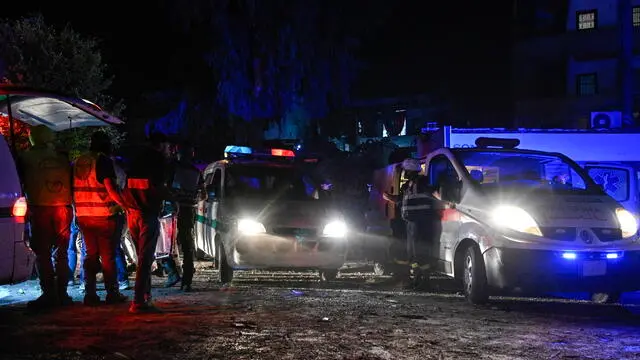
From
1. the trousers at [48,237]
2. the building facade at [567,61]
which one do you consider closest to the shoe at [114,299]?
the trousers at [48,237]

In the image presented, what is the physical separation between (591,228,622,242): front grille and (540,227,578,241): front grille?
239 mm

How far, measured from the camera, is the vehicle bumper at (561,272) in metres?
7.70

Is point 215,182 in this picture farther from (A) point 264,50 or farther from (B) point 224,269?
(A) point 264,50

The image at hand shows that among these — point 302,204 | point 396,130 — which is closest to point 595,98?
point 396,130

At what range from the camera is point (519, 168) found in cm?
941

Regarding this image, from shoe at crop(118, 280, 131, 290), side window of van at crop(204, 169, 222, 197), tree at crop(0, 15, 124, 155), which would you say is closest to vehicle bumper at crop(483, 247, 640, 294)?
side window of van at crop(204, 169, 222, 197)

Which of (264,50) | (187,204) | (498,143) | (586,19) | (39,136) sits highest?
(586,19)

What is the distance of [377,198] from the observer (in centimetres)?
1309

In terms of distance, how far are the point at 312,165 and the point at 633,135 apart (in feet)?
28.0

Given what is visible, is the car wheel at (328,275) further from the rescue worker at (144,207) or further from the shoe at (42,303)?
the shoe at (42,303)

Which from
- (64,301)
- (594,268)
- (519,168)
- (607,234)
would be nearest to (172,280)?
(64,301)

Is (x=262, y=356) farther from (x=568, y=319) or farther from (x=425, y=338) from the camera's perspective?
(x=568, y=319)

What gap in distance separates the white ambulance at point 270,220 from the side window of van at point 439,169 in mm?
1450

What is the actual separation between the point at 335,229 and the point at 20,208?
459 centimetres
